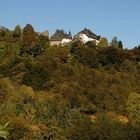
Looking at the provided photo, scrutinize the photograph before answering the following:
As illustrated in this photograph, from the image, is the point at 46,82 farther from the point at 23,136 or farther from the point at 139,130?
the point at 139,130

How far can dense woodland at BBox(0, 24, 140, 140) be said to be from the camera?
4838 centimetres

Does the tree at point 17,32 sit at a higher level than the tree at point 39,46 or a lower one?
higher

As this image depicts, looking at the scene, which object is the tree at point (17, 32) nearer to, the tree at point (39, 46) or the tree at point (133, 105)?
the tree at point (39, 46)

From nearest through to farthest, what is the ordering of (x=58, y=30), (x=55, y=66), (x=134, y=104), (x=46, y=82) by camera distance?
(x=134, y=104), (x=46, y=82), (x=55, y=66), (x=58, y=30)

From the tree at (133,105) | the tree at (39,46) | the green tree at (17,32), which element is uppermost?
the green tree at (17,32)

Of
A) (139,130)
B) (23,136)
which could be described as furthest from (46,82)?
(139,130)

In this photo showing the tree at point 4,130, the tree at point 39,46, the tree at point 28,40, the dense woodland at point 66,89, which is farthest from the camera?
the tree at point 28,40

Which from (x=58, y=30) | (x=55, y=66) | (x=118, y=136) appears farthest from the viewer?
(x=58, y=30)

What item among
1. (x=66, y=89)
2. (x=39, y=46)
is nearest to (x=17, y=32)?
(x=39, y=46)

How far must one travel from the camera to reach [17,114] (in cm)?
5653

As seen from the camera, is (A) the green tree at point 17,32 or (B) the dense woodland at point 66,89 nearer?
(B) the dense woodland at point 66,89

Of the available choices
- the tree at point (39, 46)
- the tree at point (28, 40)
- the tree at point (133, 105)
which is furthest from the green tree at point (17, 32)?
the tree at point (133, 105)

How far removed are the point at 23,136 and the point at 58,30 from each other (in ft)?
261

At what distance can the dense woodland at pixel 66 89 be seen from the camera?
48.4 metres
